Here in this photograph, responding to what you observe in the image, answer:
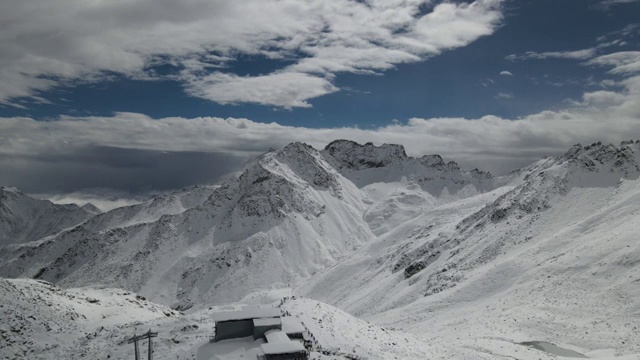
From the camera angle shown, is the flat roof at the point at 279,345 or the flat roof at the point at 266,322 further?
the flat roof at the point at 266,322

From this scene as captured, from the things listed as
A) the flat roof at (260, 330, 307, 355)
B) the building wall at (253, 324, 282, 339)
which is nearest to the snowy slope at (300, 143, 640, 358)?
the flat roof at (260, 330, 307, 355)

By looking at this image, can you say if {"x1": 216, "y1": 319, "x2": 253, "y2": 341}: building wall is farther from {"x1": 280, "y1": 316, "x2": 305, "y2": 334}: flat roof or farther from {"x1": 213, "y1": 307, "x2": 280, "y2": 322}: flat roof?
{"x1": 280, "y1": 316, "x2": 305, "y2": 334}: flat roof

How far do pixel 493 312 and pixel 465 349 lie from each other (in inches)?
808

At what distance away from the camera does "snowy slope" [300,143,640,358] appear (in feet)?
147

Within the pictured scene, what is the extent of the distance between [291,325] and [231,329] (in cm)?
388

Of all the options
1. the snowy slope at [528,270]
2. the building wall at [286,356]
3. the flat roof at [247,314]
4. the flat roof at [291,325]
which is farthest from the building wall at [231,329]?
the snowy slope at [528,270]

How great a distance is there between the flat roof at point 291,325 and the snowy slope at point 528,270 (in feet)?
50.3

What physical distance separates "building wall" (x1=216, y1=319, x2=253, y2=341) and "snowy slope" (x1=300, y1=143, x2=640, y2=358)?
18997mm

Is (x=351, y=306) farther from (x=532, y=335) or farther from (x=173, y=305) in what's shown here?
(x=173, y=305)

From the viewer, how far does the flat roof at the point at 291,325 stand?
29.6 metres

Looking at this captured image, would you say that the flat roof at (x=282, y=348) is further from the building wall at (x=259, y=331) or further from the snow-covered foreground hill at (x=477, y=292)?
the building wall at (x=259, y=331)

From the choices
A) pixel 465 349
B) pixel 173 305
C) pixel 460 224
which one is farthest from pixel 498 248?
pixel 173 305

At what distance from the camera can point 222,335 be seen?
1165 inches

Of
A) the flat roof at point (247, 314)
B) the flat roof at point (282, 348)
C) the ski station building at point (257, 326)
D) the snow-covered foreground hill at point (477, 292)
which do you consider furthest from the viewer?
the snow-covered foreground hill at point (477, 292)
